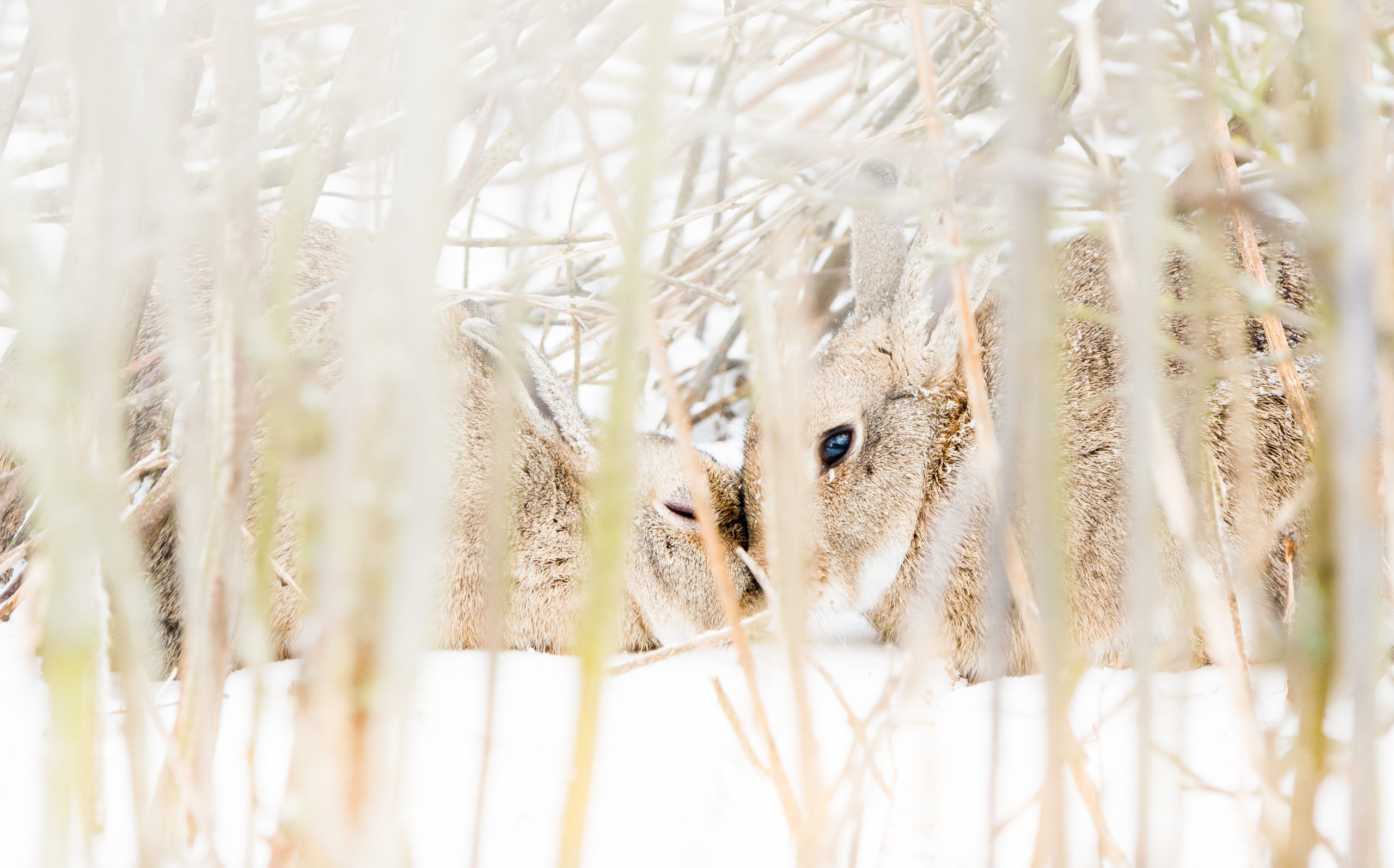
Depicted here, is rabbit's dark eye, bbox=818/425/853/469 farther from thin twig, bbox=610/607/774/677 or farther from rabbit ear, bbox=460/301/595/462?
thin twig, bbox=610/607/774/677

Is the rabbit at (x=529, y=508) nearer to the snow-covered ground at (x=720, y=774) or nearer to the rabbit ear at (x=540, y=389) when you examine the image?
the rabbit ear at (x=540, y=389)

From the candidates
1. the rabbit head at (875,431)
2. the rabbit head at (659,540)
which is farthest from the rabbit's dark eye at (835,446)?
the rabbit head at (659,540)

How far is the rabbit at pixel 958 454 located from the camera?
8.92ft

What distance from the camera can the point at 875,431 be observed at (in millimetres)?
3152

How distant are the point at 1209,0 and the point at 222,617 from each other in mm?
1917

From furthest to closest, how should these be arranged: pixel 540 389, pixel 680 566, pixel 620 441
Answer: pixel 680 566, pixel 540 389, pixel 620 441

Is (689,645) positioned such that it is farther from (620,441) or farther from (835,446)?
(835,446)

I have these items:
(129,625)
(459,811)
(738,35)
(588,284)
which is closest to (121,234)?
(129,625)

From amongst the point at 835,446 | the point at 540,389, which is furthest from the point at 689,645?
the point at 835,446

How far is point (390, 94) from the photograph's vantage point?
1.87 metres

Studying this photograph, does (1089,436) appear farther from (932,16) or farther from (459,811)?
(459,811)

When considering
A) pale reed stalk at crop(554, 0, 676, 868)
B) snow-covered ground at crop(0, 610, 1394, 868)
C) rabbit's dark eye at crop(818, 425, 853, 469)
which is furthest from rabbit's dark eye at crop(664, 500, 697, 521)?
pale reed stalk at crop(554, 0, 676, 868)

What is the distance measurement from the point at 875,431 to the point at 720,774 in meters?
1.86

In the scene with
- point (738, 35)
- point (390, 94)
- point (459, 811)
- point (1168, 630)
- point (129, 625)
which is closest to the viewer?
point (129, 625)
